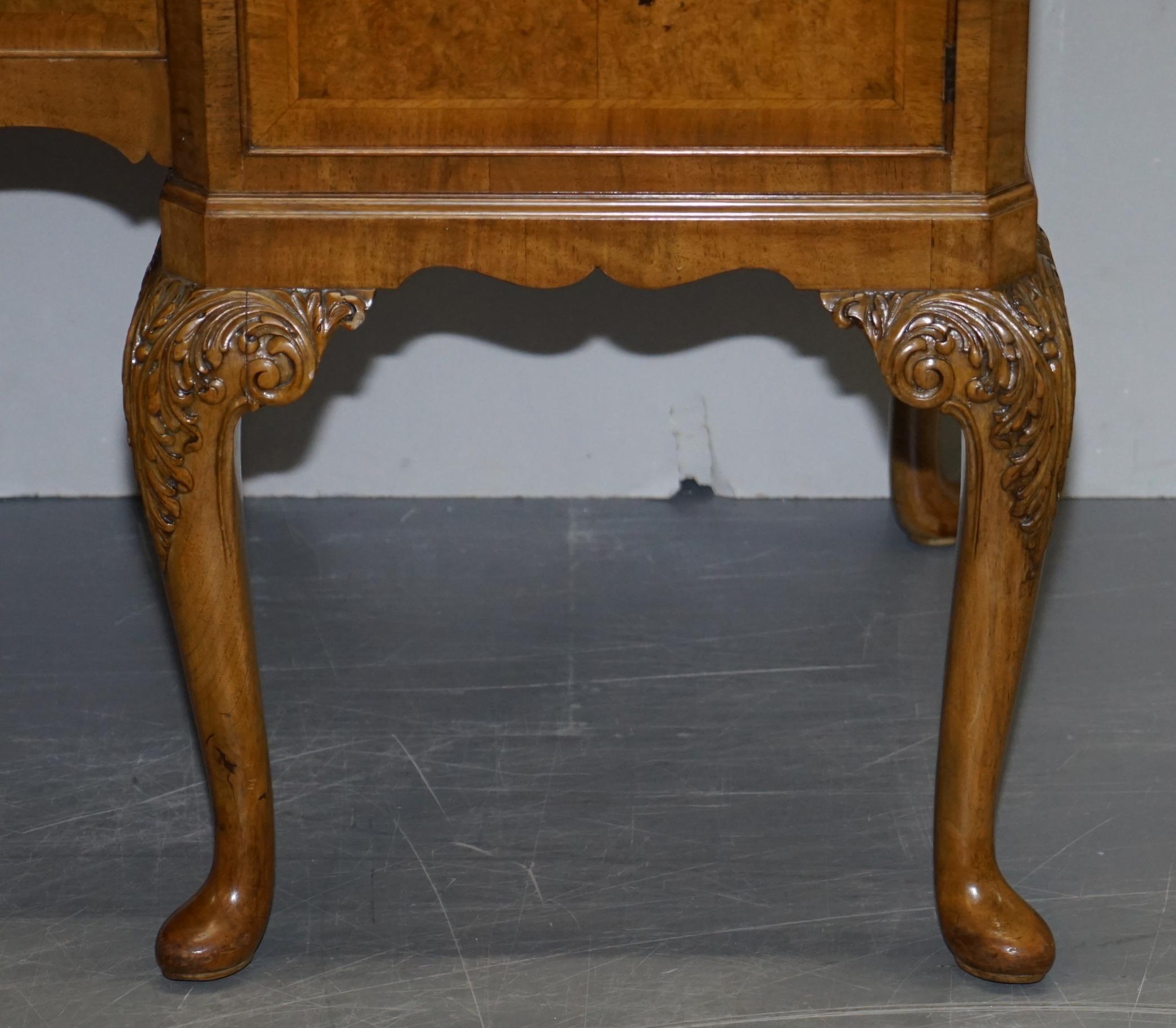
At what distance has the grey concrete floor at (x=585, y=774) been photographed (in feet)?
3.68

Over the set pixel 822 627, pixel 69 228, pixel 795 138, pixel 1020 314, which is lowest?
pixel 822 627

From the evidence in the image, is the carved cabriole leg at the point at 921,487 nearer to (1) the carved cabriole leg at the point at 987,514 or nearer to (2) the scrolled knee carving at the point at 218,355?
(1) the carved cabriole leg at the point at 987,514

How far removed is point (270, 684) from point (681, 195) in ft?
2.58

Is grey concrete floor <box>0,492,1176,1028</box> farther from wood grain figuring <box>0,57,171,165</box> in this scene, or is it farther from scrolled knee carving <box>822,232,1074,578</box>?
wood grain figuring <box>0,57,171,165</box>

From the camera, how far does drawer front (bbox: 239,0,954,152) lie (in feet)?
3.16

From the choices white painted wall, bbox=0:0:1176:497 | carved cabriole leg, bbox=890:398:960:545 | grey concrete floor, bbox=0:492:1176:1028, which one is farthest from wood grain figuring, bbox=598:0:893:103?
white painted wall, bbox=0:0:1176:497

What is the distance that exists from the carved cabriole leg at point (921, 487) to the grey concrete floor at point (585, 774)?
3 cm

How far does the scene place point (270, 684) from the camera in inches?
62.6

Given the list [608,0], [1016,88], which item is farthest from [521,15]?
[1016,88]

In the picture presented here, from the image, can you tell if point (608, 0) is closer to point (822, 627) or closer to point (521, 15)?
point (521, 15)

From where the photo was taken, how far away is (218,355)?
1.02 m

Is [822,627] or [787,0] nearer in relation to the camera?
[787,0]

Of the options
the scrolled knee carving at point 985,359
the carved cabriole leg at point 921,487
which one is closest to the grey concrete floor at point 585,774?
the carved cabriole leg at point 921,487

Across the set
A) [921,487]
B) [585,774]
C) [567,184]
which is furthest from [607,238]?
[921,487]
